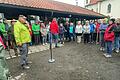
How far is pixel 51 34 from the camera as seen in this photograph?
9.29 m

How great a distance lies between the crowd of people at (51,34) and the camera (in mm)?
6867

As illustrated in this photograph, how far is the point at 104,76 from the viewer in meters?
6.24

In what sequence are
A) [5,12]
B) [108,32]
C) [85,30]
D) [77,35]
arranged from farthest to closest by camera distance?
[77,35], [85,30], [5,12], [108,32]

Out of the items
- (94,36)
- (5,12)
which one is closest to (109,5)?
(94,36)

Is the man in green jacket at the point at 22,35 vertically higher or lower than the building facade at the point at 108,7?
lower

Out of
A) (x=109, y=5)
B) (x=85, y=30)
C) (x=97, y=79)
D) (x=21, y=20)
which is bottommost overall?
(x=97, y=79)

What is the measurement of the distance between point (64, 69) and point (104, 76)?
4.98 ft

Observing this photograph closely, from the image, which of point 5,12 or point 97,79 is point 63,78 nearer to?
point 97,79

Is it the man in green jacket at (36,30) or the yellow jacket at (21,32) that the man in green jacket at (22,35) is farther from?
the man in green jacket at (36,30)

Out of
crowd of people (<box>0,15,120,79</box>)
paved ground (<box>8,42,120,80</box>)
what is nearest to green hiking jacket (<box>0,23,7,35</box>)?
crowd of people (<box>0,15,120,79</box>)

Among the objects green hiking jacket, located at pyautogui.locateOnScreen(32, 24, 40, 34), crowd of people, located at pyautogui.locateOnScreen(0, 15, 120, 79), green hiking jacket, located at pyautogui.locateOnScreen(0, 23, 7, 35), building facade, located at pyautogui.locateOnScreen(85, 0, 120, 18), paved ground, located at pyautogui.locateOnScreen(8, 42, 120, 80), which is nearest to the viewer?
paved ground, located at pyautogui.locateOnScreen(8, 42, 120, 80)

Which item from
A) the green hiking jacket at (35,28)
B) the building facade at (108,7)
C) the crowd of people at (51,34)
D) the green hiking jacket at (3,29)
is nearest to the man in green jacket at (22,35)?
the crowd of people at (51,34)

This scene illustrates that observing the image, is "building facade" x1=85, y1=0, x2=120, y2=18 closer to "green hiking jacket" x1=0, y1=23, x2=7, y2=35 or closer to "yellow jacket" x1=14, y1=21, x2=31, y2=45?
"green hiking jacket" x1=0, y1=23, x2=7, y2=35

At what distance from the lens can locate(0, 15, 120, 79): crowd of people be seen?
22.5ft
